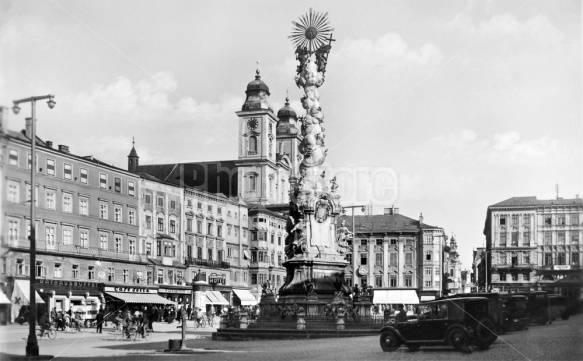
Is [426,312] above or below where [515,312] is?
below

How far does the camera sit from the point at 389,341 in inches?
1172

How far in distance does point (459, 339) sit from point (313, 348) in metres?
6.95

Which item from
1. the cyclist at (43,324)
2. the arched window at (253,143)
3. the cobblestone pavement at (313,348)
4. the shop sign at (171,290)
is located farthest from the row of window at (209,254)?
the cyclist at (43,324)

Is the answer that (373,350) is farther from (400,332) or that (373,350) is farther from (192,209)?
(192,209)

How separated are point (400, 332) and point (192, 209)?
232 feet

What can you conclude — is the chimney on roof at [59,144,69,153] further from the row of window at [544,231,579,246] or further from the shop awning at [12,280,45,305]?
the row of window at [544,231,579,246]

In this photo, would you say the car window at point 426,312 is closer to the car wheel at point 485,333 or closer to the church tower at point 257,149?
the car wheel at point 485,333

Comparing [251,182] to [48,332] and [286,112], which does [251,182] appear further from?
[48,332]

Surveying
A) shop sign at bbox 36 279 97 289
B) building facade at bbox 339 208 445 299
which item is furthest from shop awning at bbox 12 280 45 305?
building facade at bbox 339 208 445 299

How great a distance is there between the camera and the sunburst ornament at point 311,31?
152ft

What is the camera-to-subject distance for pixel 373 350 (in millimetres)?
30453

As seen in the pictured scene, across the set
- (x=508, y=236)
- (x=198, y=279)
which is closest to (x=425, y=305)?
(x=508, y=236)

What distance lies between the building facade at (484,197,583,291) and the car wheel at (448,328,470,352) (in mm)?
2203

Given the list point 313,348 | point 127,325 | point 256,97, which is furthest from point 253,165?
point 313,348
